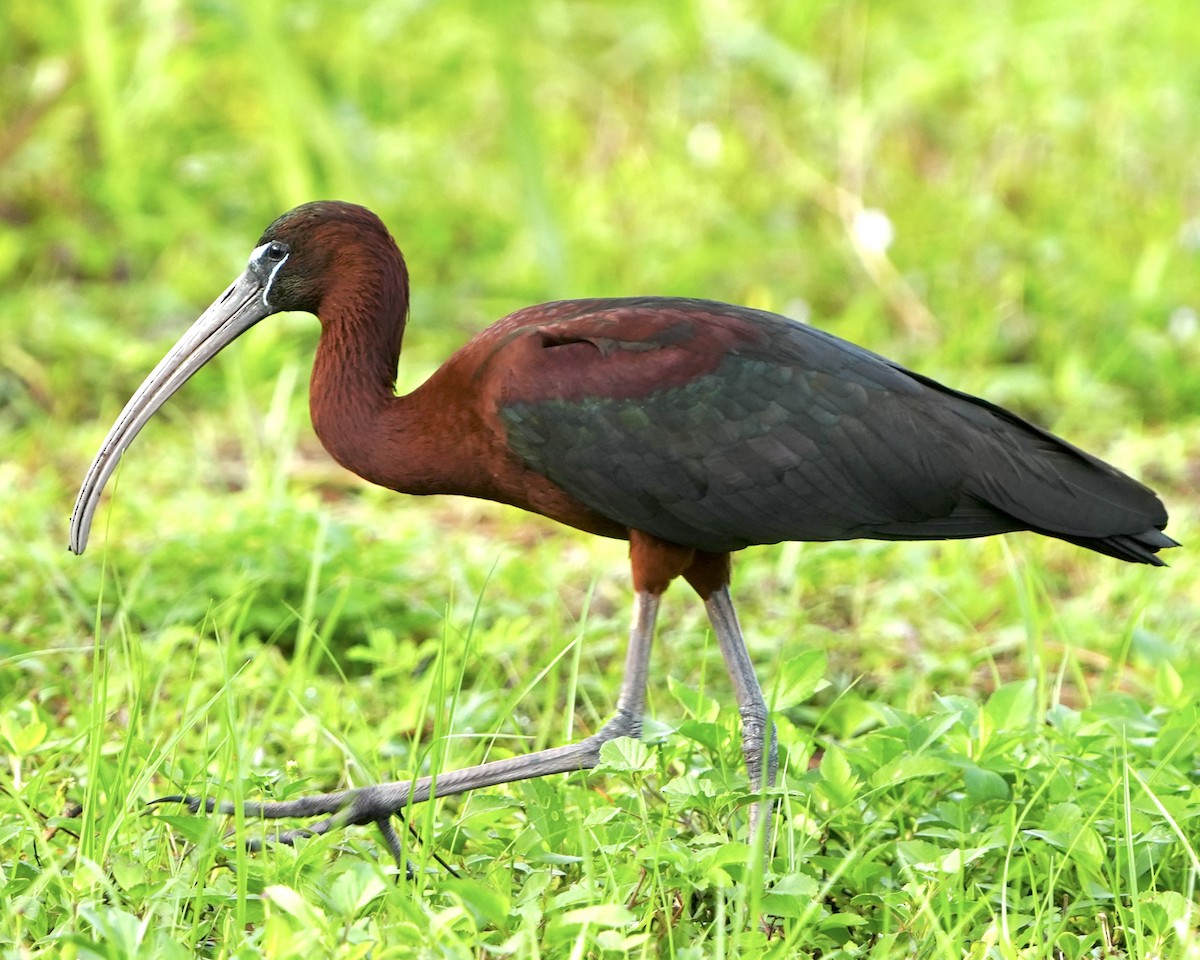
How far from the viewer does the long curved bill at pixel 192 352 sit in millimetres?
3688

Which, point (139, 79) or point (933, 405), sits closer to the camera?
point (933, 405)

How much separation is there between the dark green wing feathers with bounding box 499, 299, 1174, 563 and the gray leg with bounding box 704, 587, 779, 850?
21 centimetres

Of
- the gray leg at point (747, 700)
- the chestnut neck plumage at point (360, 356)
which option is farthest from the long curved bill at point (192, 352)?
the gray leg at point (747, 700)

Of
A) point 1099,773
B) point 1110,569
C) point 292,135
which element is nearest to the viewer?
point 1099,773

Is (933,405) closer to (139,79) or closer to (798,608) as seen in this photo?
(798,608)

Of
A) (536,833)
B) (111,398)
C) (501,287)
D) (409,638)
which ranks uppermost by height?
(501,287)

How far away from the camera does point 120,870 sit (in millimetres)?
2852

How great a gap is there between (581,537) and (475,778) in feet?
7.12

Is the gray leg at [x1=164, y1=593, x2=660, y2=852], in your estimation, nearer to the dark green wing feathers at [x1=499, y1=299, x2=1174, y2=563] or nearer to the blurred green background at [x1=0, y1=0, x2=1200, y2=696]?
the dark green wing feathers at [x1=499, y1=299, x2=1174, y2=563]

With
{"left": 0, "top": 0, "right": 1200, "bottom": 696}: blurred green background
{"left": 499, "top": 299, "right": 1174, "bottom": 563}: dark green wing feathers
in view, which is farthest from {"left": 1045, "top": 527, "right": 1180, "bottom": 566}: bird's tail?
{"left": 0, "top": 0, "right": 1200, "bottom": 696}: blurred green background

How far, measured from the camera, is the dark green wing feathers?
3479 mm

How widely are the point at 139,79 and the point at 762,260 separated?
3.09m

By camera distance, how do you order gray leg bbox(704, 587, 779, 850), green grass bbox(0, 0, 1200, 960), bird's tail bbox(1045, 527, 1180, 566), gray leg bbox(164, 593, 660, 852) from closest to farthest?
green grass bbox(0, 0, 1200, 960) → gray leg bbox(164, 593, 660, 852) → gray leg bbox(704, 587, 779, 850) → bird's tail bbox(1045, 527, 1180, 566)

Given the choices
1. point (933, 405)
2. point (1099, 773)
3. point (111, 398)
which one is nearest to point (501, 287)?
point (111, 398)
